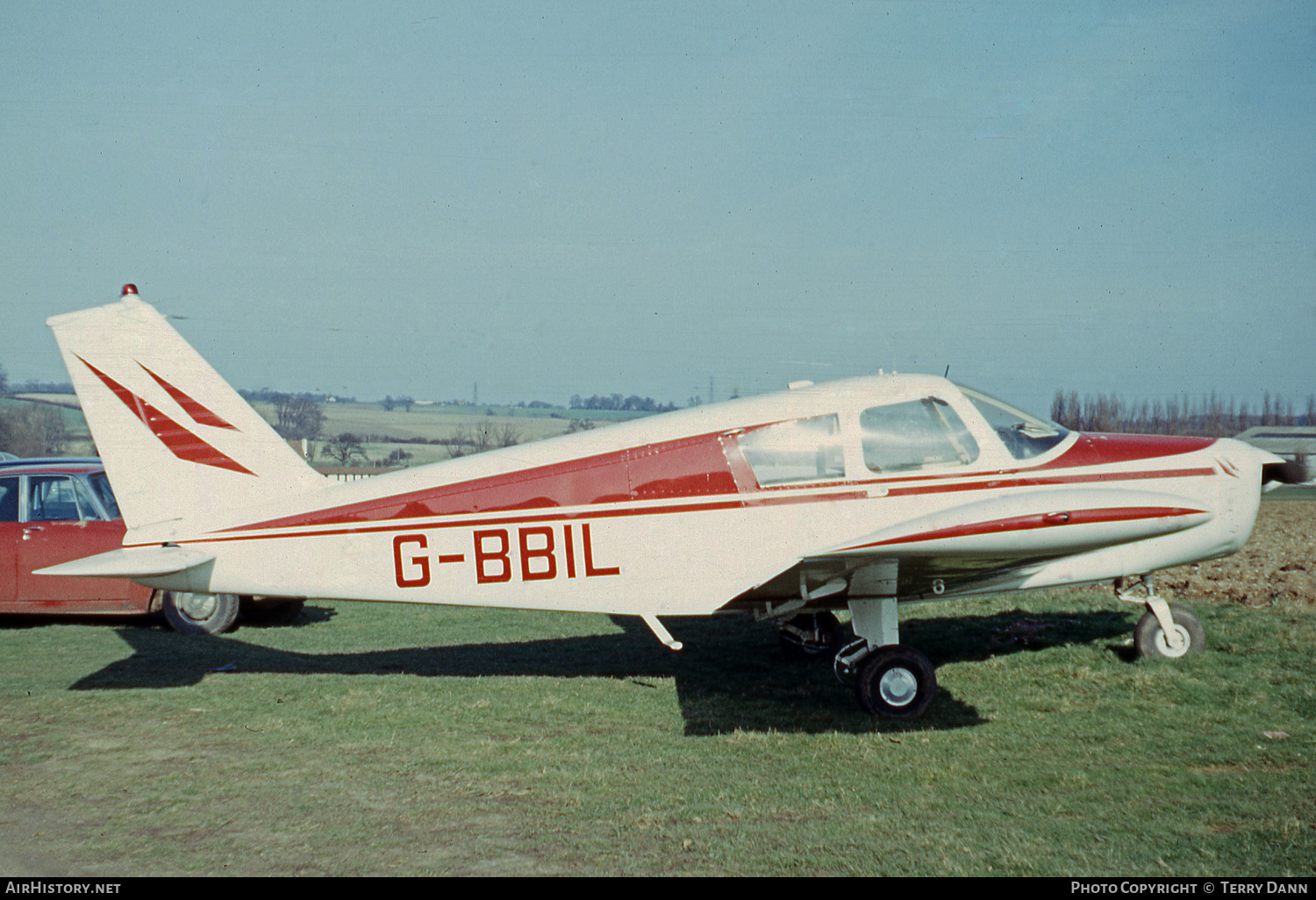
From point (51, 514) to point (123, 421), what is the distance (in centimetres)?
530

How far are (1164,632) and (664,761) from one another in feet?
15.4

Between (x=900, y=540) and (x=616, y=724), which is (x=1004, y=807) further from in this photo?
(x=616, y=724)

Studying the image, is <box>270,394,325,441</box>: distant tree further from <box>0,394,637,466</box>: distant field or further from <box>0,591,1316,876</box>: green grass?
<box>0,591,1316,876</box>: green grass

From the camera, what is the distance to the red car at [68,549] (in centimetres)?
1090

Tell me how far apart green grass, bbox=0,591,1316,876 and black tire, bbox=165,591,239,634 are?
3.80ft

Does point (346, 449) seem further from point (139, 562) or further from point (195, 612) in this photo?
point (139, 562)

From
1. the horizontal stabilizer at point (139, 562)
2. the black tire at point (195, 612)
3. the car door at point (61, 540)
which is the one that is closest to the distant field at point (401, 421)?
the car door at point (61, 540)

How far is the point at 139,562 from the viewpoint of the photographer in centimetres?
675

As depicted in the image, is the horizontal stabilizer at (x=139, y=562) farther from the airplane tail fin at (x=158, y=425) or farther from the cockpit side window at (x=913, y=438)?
the cockpit side window at (x=913, y=438)

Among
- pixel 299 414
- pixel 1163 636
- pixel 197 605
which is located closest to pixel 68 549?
pixel 197 605

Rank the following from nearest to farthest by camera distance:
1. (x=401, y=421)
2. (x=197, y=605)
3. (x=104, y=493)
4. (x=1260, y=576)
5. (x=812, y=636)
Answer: (x=812, y=636) < (x=197, y=605) < (x=104, y=493) < (x=1260, y=576) < (x=401, y=421)

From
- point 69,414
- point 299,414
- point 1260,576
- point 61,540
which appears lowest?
point 1260,576

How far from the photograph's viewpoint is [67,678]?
8.55 m
